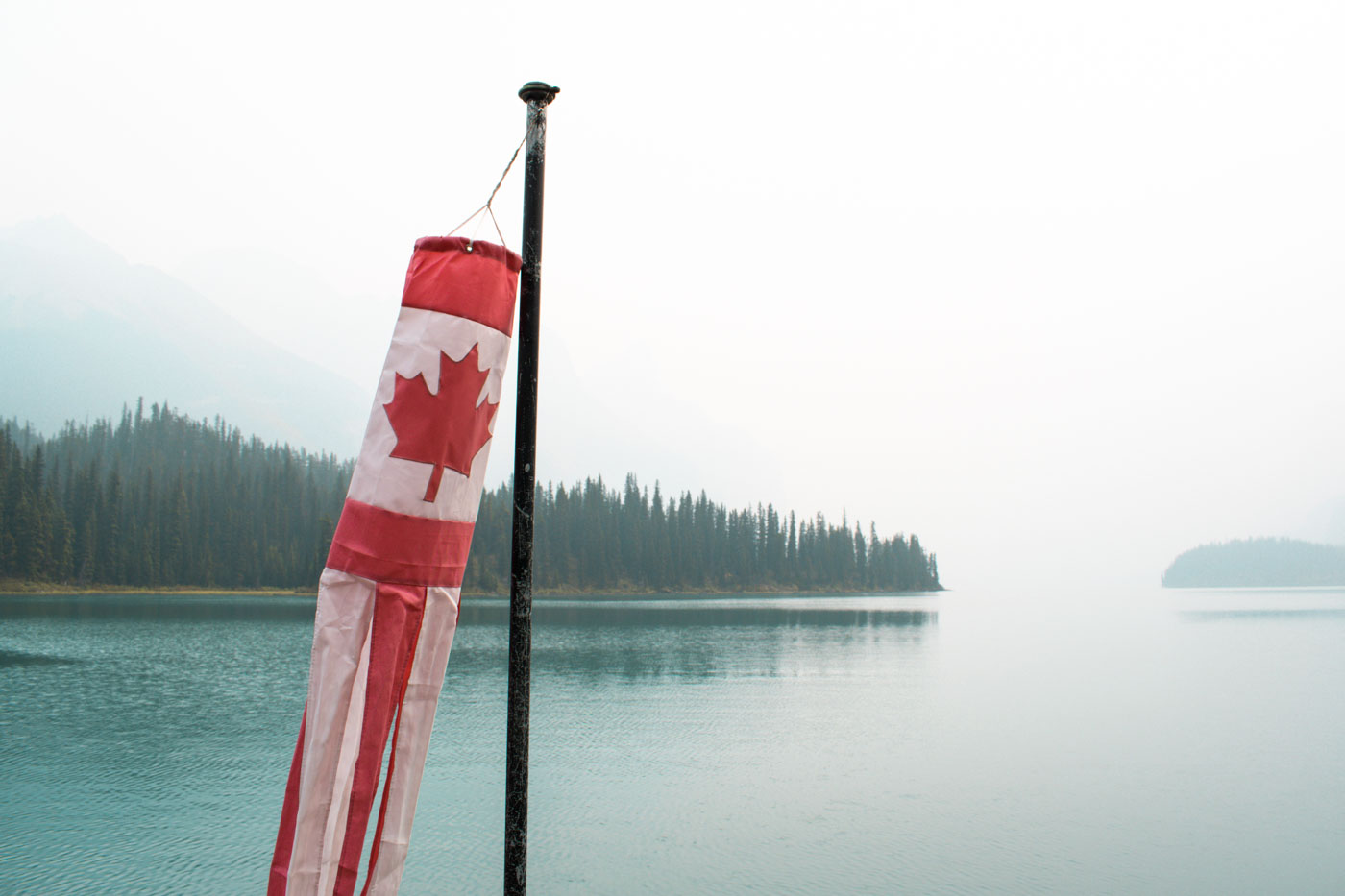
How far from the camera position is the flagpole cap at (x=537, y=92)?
5.30 m

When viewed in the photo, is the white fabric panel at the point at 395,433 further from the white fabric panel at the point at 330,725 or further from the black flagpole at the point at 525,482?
the white fabric panel at the point at 330,725

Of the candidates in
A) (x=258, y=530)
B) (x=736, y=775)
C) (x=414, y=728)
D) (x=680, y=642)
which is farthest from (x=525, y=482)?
(x=258, y=530)

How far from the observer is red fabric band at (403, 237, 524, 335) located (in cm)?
474

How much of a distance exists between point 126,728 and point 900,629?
69.9m

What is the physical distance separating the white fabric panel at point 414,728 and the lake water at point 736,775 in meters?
11.4

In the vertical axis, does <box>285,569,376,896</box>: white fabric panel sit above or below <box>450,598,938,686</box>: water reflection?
above

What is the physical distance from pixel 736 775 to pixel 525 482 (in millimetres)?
20168

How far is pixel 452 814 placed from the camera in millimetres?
18531

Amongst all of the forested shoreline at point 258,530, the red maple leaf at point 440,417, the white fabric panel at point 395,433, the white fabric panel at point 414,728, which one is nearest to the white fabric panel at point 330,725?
the white fabric panel at point 414,728

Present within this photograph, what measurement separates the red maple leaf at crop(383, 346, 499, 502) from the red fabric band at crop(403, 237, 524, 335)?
0.85ft

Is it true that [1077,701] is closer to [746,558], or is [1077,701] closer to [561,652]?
[561,652]

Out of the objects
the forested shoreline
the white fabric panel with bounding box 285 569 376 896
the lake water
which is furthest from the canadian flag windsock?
the forested shoreline

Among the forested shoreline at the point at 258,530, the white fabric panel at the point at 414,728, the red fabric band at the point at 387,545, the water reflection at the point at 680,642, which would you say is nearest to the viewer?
the red fabric band at the point at 387,545

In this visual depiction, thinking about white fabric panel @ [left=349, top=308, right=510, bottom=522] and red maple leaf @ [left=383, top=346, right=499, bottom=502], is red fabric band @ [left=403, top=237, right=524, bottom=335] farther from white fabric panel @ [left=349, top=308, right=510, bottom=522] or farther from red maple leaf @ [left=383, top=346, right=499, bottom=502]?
red maple leaf @ [left=383, top=346, right=499, bottom=502]
